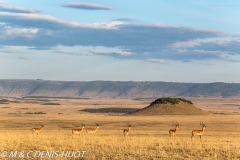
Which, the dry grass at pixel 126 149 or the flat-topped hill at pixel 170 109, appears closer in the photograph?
the dry grass at pixel 126 149

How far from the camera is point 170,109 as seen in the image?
6128cm

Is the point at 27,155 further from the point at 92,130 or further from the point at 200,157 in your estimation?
the point at 92,130

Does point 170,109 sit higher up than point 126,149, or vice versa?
point 170,109

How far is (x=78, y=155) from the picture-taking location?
18.7m

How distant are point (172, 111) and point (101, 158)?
43619mm

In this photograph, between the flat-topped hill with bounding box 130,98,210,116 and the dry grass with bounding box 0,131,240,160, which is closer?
the dry grass with bounding box 0,131,240,160

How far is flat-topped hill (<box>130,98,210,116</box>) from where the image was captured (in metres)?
60.6

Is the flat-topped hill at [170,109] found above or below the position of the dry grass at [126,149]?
above

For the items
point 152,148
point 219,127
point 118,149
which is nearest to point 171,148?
point 152,148

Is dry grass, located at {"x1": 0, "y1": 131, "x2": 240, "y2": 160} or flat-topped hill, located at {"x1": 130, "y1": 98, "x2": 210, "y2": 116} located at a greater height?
flat-topped hill, located at {"x1": 130, "y1": 98, "x2": 210, "y2": 116}

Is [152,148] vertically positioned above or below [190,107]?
below

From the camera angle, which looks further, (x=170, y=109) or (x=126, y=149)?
(x=170, y=109)

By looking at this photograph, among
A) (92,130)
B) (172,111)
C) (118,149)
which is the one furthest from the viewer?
(172,111)

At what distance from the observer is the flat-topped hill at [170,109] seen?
60.6m
